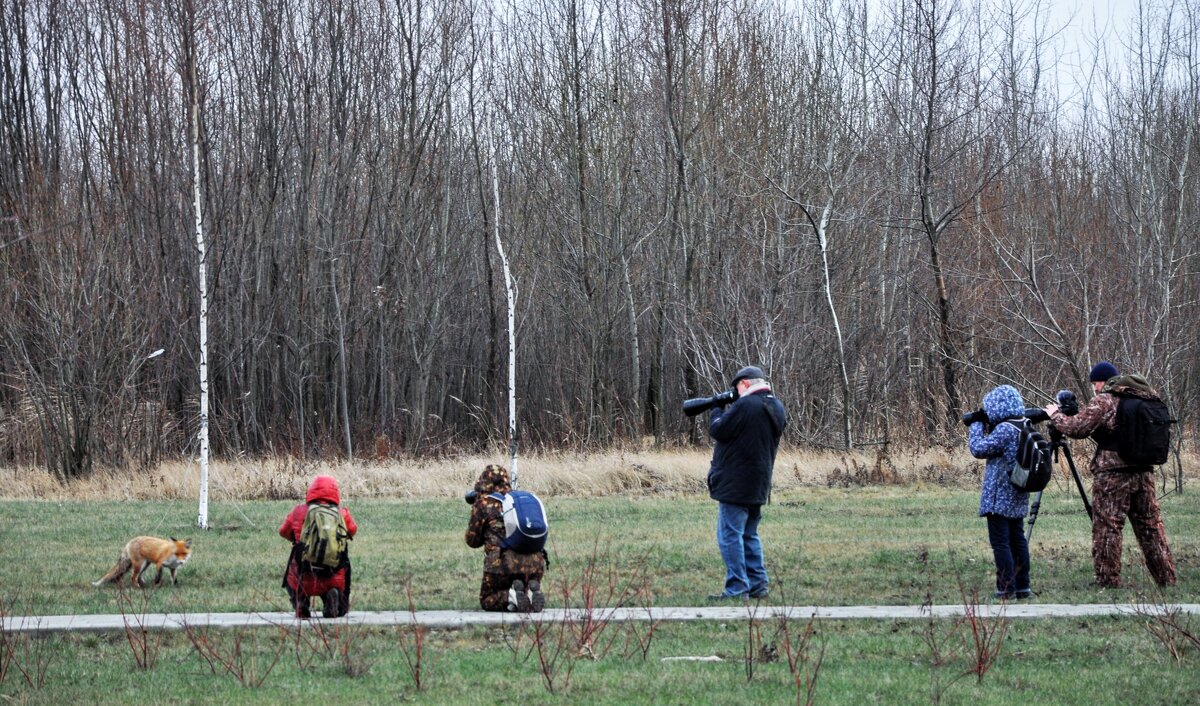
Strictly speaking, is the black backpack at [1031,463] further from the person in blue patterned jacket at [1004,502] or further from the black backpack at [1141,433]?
the black backpack at [1141,433]

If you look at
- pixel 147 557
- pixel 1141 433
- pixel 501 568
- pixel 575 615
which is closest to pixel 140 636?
pixel 147 557

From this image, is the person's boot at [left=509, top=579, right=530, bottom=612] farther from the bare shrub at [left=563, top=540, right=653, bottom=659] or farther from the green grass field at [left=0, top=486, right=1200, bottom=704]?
the green grass field at [left=0, top=486, right=1200, bottom=704]

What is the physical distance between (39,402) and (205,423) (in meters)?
11.0

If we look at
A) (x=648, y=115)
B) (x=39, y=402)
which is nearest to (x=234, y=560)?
(x=39, y=402)

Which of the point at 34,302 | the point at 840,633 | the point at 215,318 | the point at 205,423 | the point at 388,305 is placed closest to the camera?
the point at 840,633

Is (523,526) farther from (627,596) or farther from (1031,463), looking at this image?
(1031,463)

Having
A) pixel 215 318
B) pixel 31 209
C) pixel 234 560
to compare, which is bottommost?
pixel 234 560

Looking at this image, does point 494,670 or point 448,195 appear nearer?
point 494,670

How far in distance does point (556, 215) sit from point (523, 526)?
25368 millimetres

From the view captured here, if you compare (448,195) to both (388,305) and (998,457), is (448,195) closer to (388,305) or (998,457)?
(388,305)

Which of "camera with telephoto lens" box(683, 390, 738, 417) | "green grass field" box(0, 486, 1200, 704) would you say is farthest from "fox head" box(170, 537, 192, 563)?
"camera with telephoto lens" box(683, 390, 738, 417)

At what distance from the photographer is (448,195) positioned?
3691 cm

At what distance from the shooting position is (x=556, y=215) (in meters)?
34.6

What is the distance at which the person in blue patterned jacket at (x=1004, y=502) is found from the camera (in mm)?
10445
